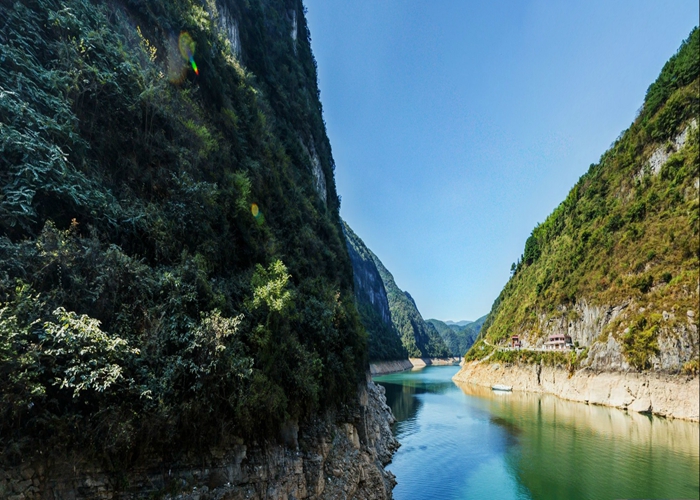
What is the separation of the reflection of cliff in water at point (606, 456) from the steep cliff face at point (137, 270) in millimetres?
7919

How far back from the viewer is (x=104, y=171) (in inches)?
371

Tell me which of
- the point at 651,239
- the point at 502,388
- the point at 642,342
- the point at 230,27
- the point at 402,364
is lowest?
the point at 402,364

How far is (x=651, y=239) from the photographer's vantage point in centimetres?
515

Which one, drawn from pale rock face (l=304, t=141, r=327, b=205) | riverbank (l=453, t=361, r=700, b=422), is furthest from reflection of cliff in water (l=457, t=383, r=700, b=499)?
pale rock face (l=304, t=141, r=327, b=205)

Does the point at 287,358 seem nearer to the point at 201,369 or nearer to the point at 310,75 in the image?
the point at 201,369

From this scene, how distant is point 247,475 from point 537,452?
1787 centimetres

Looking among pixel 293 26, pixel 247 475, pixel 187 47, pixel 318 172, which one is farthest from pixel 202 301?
pixel 293 26

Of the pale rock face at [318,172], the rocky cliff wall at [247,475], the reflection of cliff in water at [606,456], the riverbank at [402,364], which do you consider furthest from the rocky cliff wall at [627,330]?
the riverbank at [402,364]

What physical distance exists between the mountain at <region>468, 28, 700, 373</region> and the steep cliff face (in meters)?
8.23

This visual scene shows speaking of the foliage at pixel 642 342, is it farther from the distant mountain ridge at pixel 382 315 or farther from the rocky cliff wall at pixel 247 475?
the distant mountain ridge at pixel 382 315

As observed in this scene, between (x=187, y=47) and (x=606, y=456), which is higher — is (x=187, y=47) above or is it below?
above

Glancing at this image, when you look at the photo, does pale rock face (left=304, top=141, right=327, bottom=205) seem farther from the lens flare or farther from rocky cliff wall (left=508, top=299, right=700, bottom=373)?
rocky cliff wall (left=508, top=299, right=700, bottom=373)

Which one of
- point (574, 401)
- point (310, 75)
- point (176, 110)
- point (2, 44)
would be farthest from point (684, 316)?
point (310, 75)

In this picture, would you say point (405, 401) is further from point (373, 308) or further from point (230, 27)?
point (373, 308)
